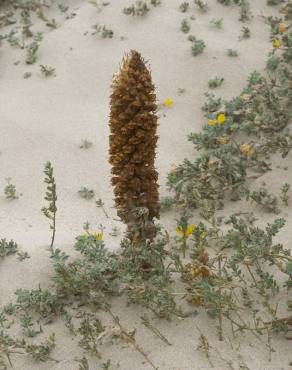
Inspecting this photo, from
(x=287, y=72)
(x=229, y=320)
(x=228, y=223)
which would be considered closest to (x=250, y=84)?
(x=287, y=72)

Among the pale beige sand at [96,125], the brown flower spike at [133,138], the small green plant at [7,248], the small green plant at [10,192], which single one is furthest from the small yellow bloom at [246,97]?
the small green plant at [7,248]

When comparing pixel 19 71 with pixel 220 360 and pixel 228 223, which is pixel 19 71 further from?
pixel 220 360

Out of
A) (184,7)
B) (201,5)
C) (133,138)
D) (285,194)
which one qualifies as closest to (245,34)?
(201,5)

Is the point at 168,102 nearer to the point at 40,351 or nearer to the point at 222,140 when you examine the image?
the point at 222,140

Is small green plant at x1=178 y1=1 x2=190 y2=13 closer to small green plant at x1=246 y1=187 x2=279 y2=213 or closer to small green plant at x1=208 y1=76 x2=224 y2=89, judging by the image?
small green plant at x1=208 y1=76 x2=224 y2=89

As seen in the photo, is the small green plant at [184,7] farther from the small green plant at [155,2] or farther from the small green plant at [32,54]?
the small green plant at [32,54]
